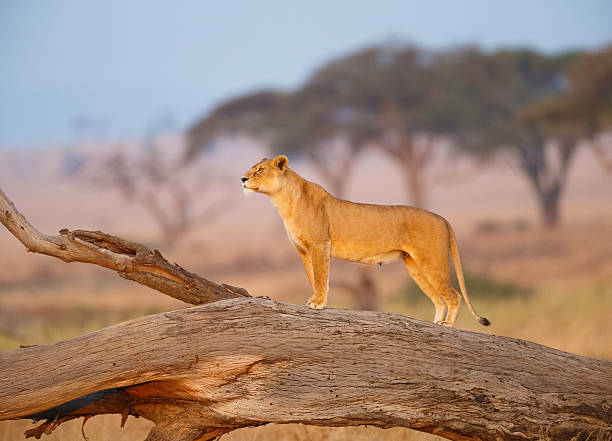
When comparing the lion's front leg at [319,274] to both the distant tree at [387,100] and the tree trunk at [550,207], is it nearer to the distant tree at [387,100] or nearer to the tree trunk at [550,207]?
the distant tree at [387,100]

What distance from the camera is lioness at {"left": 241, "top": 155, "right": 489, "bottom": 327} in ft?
18.5

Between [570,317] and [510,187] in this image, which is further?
[510,187]

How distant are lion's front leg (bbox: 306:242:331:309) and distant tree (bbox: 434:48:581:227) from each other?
22.5 m

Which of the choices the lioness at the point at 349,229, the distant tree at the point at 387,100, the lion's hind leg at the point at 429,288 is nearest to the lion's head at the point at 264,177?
the lioness at the point at 349,229

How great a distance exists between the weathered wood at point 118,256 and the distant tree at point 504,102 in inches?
895

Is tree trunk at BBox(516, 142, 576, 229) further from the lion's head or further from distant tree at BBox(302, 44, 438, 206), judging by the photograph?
the lion's head

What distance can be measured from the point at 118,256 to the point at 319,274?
51.1 inches

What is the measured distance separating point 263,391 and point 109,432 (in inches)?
97.9

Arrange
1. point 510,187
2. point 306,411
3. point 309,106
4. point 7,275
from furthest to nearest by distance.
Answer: point 510,187, point 7,275, point 309,106, point 306,411

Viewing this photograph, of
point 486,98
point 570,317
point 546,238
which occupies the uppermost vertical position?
point 486,98

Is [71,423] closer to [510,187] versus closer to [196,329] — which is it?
[196,329]

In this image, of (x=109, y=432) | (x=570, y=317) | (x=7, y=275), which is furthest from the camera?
(x=7, y=275)

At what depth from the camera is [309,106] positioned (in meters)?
29.0

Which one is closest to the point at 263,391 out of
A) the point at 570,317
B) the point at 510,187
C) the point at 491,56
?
the point at 570,317
